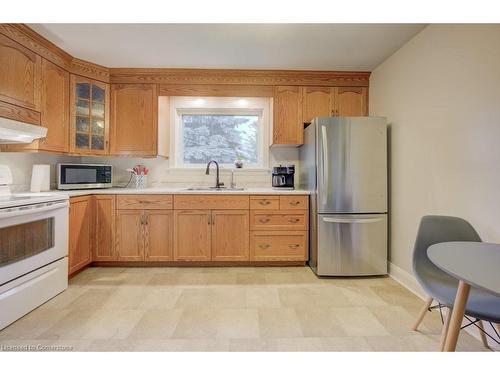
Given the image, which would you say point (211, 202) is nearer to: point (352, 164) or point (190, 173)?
point (190, 173)

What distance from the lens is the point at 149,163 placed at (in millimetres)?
3428

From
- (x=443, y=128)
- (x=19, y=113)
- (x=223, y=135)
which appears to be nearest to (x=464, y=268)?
(x=443, y=128)

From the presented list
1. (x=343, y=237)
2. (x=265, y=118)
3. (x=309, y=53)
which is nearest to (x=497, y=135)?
(x=343, y=237)

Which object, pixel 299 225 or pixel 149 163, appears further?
pixel 149 163

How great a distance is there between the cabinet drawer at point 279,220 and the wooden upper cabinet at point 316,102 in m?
1.14

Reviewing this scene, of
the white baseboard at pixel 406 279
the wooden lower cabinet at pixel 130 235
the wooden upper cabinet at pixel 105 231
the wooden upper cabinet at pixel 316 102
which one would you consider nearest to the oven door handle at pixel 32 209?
the wooden upper cabinet at pixel 105 231

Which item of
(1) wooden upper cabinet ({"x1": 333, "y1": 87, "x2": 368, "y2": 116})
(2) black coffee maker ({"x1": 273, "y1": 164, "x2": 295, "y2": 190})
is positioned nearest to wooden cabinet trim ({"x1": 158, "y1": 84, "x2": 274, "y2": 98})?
(1) wooden upper cabinet ({"x1": 333, "y1": 87, "x2": 368, "y2": 116})

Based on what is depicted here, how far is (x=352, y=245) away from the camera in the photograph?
262cm

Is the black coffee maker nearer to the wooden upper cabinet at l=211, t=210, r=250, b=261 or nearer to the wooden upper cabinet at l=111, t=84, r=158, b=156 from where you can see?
the wooden upper cabinet at l=211, t=210, r=250, b=261

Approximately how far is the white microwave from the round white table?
320 centimetres

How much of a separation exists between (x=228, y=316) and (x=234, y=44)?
2.38 m
